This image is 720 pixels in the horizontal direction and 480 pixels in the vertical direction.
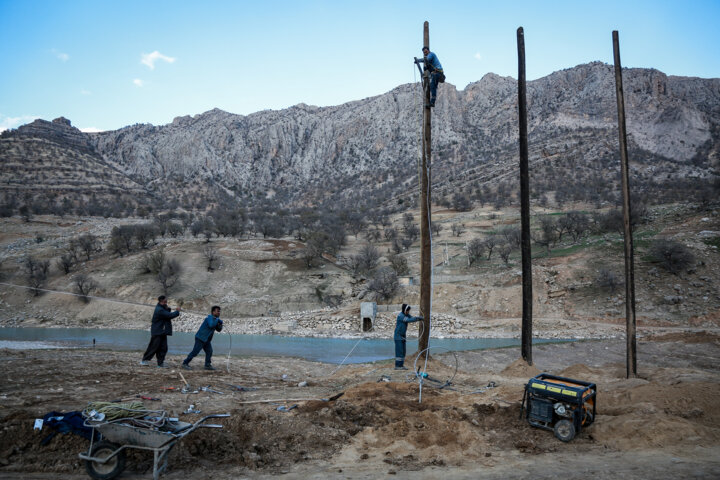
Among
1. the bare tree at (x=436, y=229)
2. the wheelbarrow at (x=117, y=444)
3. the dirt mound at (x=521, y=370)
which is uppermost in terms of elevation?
the bare tree at (x=436, y=229)

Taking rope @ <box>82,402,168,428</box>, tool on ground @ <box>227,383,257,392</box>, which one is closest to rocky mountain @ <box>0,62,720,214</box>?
tool on ground @ <box>227,383,257,392</box>

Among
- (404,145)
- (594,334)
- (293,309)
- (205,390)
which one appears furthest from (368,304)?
(404,145)

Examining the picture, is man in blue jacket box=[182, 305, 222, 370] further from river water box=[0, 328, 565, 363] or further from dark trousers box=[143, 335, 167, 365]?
river water box=[0, 328, 565, 363]

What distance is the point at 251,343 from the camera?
89.9 feet

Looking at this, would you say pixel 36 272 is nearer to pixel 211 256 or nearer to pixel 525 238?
pixel 211 256

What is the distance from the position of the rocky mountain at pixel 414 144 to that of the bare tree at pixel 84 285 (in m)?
58.5

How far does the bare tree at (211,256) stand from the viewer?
46287 millimetres

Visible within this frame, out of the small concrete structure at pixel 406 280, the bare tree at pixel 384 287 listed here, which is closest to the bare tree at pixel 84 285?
the bare tree at pixel 384 287

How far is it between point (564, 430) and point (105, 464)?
19.3 feet

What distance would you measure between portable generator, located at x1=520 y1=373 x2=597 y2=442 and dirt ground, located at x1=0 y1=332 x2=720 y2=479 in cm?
16

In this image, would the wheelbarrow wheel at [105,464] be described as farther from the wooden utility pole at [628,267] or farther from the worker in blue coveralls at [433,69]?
the wooden utility pole at [628,267]

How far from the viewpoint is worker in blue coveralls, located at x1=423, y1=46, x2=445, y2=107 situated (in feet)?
34.5

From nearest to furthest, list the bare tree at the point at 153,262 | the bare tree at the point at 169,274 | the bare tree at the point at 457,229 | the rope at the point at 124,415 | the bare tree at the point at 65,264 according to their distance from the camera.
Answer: the rope at the point at 124,415 → the bare tree at the point at 169,274 → the bare tree at the point at 153,262 → the bare tree at the point at 65,264 → the bare tree at the point at 457,229

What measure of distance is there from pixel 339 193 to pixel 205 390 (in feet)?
321
